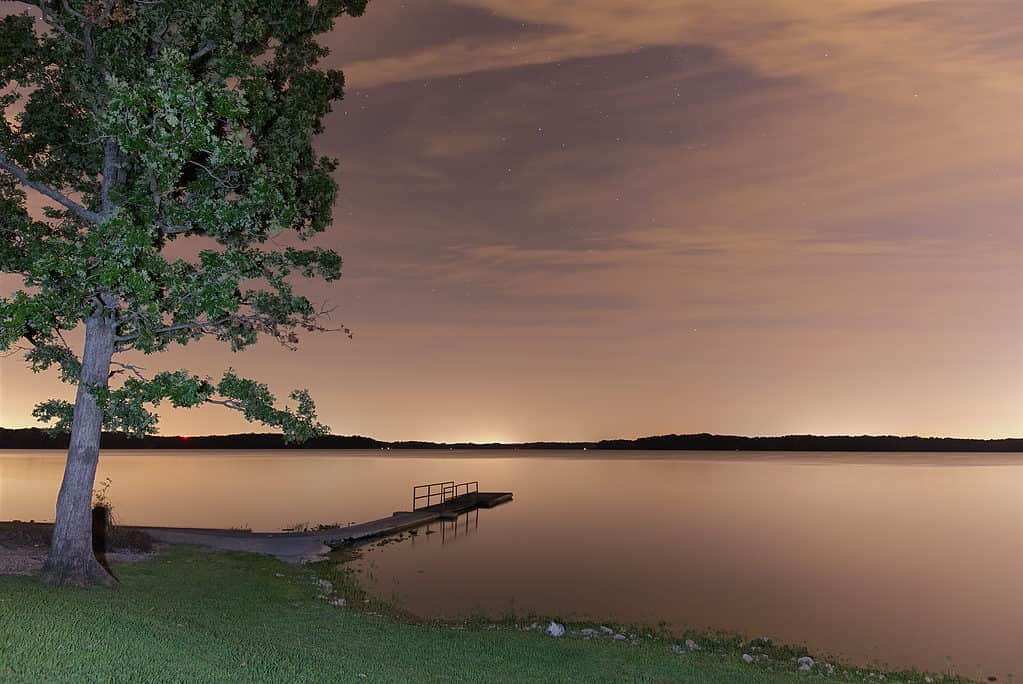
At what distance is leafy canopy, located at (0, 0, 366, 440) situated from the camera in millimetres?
12602

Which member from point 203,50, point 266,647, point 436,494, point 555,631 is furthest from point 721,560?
point 203,50

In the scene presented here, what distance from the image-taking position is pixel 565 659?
41.1 feet

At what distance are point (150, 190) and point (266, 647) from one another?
908cm

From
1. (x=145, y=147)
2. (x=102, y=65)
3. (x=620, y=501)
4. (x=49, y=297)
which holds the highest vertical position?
(x=102, y=65)

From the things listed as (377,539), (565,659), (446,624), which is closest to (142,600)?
(446,624)

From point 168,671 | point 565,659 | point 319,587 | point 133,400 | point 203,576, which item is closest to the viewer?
point 168,671

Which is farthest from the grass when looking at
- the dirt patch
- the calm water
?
the calm water

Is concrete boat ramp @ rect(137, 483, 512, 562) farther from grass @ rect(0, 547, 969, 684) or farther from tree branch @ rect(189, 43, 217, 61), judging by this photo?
tree branch @ rect(189, 43, 217, 61)

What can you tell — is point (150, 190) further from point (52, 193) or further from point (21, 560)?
point (21, 560)

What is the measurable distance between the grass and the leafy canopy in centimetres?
369

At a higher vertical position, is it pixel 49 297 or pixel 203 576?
pixel 49 297

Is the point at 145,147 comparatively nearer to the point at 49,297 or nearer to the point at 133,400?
the point at 49,297

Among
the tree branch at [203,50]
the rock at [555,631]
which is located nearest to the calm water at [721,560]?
the rock at [555,631]

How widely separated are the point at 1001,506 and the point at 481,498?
145 ft
